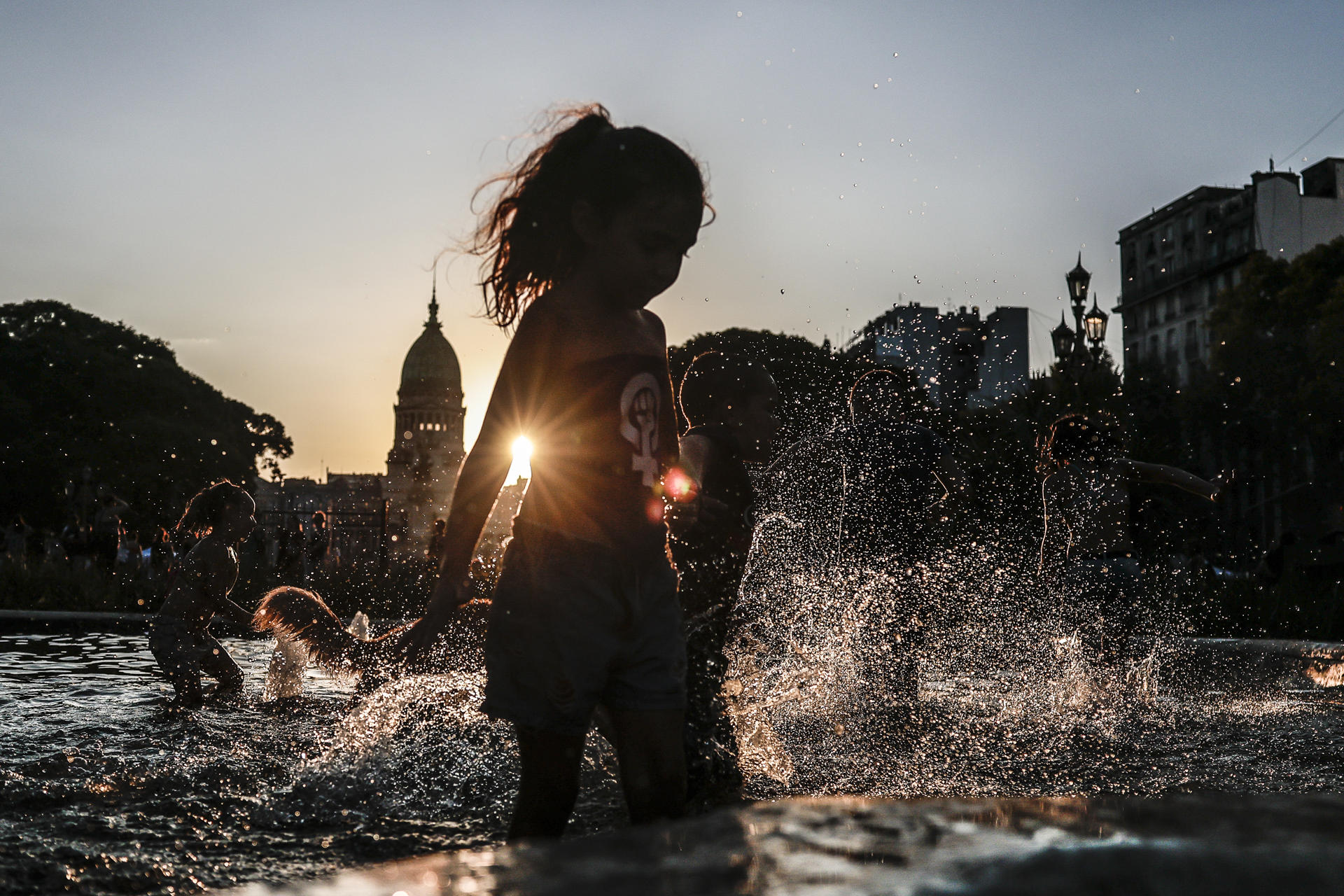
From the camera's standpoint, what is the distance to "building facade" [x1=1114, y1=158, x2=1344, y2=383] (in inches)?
2243

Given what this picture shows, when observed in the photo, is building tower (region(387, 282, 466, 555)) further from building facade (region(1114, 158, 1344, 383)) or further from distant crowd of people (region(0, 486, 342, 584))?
distant crowd of people (region(0, 486, 342, 584))

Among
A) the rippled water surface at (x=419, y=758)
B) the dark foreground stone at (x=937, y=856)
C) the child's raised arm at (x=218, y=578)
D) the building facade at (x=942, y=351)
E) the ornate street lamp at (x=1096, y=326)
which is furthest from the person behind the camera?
the building facade at (x=942, y=351)

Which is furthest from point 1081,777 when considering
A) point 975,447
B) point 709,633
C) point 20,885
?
point 975,447

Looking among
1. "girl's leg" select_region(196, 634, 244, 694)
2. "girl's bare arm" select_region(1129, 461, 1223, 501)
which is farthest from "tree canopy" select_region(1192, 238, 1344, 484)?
→ "girl's leg" select_region(196, 634, 244, 694)

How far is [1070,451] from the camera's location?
6.64m

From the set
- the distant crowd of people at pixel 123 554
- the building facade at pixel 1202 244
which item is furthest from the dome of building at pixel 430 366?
the distant crowd of people at pixel 123 554

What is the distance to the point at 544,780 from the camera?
222 centimetres

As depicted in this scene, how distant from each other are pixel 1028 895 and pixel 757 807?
26 cm

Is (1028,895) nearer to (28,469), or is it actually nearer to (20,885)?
(20,885)

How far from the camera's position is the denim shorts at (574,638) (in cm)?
220

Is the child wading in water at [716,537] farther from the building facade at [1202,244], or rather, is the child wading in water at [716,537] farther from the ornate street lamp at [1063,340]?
the building facade at [1202,244]

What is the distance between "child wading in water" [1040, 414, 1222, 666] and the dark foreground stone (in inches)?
230

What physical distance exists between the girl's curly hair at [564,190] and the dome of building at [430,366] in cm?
13465

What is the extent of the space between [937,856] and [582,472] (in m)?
1.72
